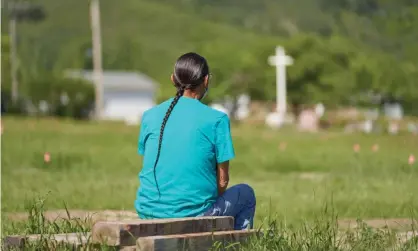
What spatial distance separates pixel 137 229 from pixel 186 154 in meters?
0.87

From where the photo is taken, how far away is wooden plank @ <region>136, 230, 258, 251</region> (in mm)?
5840

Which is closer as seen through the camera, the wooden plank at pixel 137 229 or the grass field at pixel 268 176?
the wooden plank at pixel 137 229

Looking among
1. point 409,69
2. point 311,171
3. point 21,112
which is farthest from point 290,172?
point 409,69

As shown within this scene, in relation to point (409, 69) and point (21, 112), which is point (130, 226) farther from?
point (409, 69)

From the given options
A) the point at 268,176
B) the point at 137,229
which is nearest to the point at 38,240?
the point at 137,229

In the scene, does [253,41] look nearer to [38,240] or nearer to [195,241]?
[38,240]

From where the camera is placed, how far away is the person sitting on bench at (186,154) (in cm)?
671

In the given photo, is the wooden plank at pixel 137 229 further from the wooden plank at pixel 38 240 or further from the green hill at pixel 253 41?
the green hill at pixel 253 41

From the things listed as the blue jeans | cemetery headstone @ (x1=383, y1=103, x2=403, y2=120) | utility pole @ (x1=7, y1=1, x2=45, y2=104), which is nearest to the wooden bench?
the blue jeans

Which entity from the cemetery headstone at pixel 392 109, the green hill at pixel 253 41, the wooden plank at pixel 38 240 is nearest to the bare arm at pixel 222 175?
the wooden plank at pixel 38 240

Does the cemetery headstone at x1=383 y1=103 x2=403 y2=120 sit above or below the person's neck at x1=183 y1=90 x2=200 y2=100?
above

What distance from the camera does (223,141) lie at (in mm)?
6742

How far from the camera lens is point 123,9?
600 feet

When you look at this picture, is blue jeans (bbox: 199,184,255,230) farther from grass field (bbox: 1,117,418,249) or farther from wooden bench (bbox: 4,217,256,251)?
grass field (bbox: 1,117,418,249)
